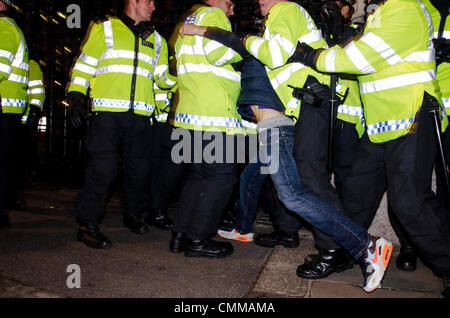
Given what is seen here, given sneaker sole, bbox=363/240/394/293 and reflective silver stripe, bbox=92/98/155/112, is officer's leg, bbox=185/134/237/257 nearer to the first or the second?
reflective silver stripe, bbox=92/98/155/112

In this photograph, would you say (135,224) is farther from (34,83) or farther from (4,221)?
(34,83)

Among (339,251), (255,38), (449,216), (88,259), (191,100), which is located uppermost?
(255,38)

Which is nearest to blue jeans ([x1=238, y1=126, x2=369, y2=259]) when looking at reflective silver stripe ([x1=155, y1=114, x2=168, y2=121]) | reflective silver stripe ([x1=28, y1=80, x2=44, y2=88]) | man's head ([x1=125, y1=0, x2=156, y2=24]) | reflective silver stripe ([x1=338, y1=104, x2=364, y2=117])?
reflective silver stripe ([x1=338, y1=104, x2=364, y2=117])

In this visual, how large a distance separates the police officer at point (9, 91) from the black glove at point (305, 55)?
250cm

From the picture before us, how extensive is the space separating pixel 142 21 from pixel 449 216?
2.94 m

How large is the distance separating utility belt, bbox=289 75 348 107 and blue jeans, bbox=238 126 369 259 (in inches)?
9.0

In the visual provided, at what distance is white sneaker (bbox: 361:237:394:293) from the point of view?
6.97 feet

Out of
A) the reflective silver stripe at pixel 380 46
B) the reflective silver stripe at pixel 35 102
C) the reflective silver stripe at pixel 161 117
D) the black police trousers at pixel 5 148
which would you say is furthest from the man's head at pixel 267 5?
the reflective silver stripe at pixel 35 102

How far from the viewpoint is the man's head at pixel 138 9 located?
10.4ft

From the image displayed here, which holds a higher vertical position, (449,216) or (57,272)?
(449,216)

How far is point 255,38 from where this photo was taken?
222 cm

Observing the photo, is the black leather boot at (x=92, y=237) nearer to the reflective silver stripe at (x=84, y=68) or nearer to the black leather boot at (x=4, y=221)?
the black leather boot at (x=4, y=221)
